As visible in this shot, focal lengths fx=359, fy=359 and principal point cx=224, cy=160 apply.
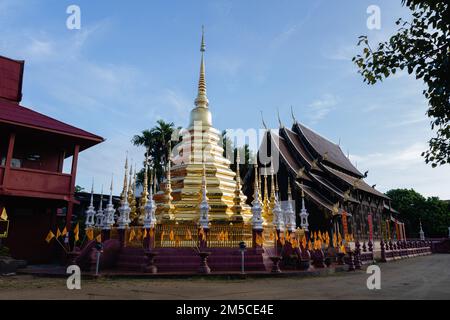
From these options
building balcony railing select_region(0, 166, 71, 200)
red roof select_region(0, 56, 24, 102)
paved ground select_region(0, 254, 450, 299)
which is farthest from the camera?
red roof select_region(0, 56, 24, 102)

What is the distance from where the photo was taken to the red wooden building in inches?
615

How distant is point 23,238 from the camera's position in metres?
17.3

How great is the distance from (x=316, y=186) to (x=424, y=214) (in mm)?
31877

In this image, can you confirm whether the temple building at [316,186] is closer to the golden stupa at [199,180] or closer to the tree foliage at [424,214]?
the golden stupa at [199,180]

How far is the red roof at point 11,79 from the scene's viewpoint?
19047mm

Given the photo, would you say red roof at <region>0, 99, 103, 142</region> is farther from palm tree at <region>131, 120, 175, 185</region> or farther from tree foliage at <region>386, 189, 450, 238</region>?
tree foliage at <region>386, 189, 450, 238</region>

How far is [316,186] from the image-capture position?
27.1 meters

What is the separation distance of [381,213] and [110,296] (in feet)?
116

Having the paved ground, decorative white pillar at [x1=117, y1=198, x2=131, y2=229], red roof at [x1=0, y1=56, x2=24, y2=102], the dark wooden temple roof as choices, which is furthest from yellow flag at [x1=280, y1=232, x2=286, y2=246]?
red roof at [x1=0, y1=56, x2=24, y2=102]

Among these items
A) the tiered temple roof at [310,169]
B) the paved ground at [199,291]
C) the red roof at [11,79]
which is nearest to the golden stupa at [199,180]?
the paved ground at [199,291]

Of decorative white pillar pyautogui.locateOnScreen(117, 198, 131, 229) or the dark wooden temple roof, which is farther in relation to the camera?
the dark wooden temple roof

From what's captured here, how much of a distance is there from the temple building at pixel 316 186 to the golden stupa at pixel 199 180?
6.72m
